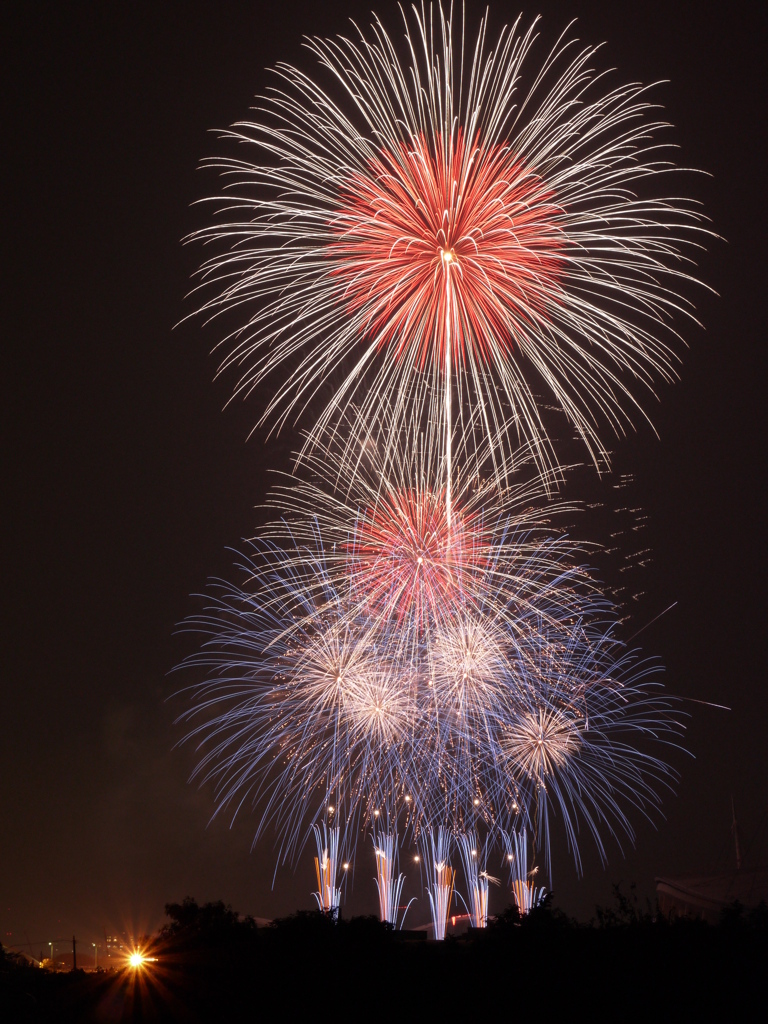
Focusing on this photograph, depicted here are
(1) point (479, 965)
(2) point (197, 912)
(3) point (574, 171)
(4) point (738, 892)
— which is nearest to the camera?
(1) point (479, 965)

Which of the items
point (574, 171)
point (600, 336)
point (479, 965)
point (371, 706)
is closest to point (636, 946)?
point (479, 965)

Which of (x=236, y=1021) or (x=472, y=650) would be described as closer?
(x=236, y=1021)

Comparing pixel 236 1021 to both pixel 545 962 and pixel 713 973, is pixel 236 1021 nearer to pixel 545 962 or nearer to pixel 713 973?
pixel 545 962

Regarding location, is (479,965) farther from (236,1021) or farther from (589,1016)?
(236,1021)

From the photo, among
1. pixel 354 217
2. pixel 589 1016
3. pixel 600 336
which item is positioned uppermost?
pixel 354 217

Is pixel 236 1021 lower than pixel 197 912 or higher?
lower

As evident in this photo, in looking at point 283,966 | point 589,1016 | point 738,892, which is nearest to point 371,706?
point 283,966

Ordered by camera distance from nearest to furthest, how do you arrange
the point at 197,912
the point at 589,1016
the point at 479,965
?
the point at 589,1016 → the point at 479,965 → the point at 197,912
